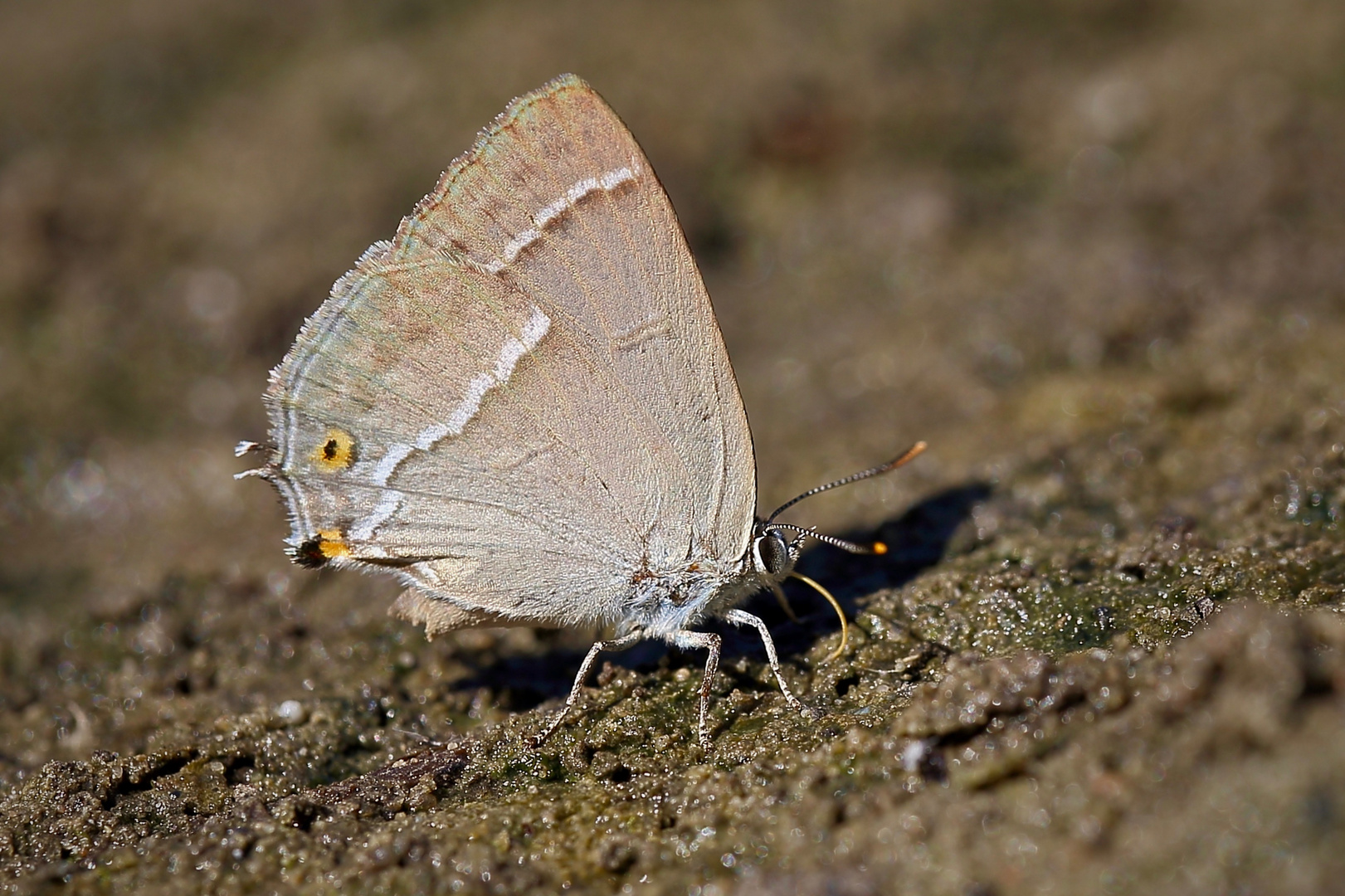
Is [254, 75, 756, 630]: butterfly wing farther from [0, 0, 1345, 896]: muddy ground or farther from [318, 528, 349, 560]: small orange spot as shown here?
[0, 0, 1345, 896]: muddy ground

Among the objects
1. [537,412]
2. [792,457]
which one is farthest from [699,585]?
[792,457]

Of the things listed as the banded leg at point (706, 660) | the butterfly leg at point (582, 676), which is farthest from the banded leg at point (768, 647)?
the butterfly leg at point (582, 676)

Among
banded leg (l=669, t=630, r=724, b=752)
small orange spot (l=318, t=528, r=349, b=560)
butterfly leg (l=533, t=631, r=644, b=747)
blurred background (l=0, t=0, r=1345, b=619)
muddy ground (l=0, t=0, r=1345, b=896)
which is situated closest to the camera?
muddy ground (l=0, t=0, r=1345, b=896)

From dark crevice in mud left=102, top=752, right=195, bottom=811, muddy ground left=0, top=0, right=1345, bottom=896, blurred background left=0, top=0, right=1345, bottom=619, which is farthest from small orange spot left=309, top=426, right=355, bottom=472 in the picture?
blurred background left=0, top=0, right=1345, bottom=619

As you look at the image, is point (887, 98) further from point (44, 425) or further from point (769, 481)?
point (44, 425)

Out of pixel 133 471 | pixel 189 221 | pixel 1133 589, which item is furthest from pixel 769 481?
pixel 189 221

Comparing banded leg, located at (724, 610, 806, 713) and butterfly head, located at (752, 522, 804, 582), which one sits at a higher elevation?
butterfly head, located at (752, 522, 804, 582)

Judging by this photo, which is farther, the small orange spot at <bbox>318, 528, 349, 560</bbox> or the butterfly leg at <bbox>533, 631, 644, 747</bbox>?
the small orange spot at <bbox>318, 528, 349, 560</bbox>
